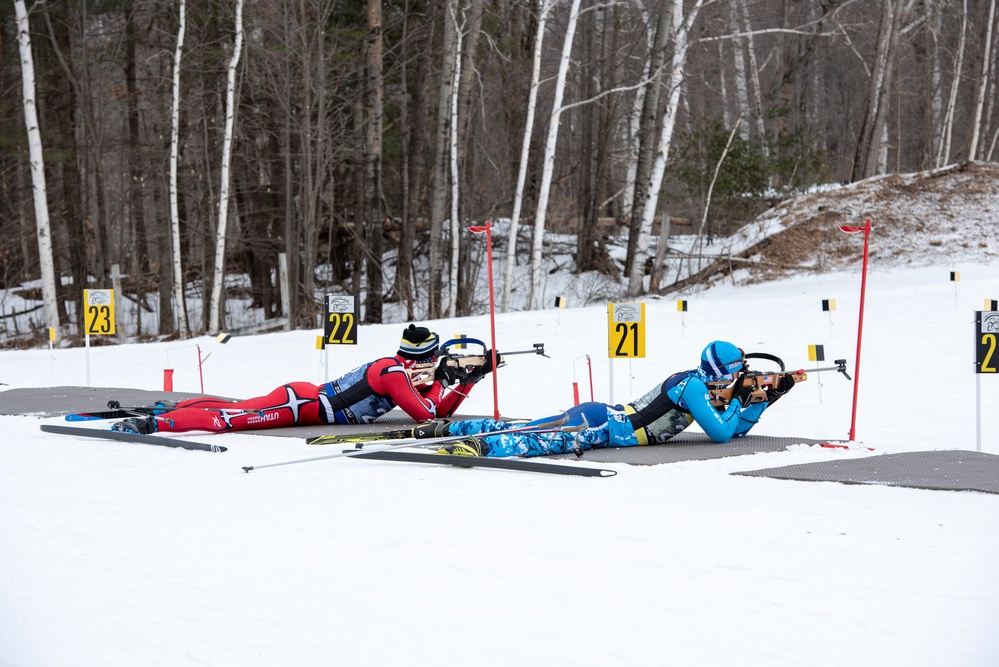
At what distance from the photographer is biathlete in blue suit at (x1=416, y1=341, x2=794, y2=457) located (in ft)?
24.2

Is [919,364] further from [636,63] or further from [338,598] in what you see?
[636,63]

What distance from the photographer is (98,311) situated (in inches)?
497

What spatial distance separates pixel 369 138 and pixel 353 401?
12.7m

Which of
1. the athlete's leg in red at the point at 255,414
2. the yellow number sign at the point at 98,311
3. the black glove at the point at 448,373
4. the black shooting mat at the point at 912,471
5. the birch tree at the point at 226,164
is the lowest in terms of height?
the athlete's leg in red at the point at 255,414

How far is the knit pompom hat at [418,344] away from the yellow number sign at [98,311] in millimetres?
5414

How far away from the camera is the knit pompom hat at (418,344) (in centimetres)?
868

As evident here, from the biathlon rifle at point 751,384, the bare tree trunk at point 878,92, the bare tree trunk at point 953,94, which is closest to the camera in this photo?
the biathlon rifle at point 751,384

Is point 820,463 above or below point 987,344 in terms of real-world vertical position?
below

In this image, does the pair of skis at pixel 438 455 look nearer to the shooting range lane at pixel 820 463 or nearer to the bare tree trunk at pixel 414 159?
the shooting range lane at pixel 820 463

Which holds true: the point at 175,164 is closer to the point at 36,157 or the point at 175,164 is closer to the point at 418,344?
the point at 36,157

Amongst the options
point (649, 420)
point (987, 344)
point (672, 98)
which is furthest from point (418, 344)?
point (672, 98)

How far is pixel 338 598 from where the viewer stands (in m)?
4.24

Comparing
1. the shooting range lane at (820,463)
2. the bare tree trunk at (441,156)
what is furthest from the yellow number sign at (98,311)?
the bare tree trunk at (441,156)

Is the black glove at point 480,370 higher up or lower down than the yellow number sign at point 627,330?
lower down
